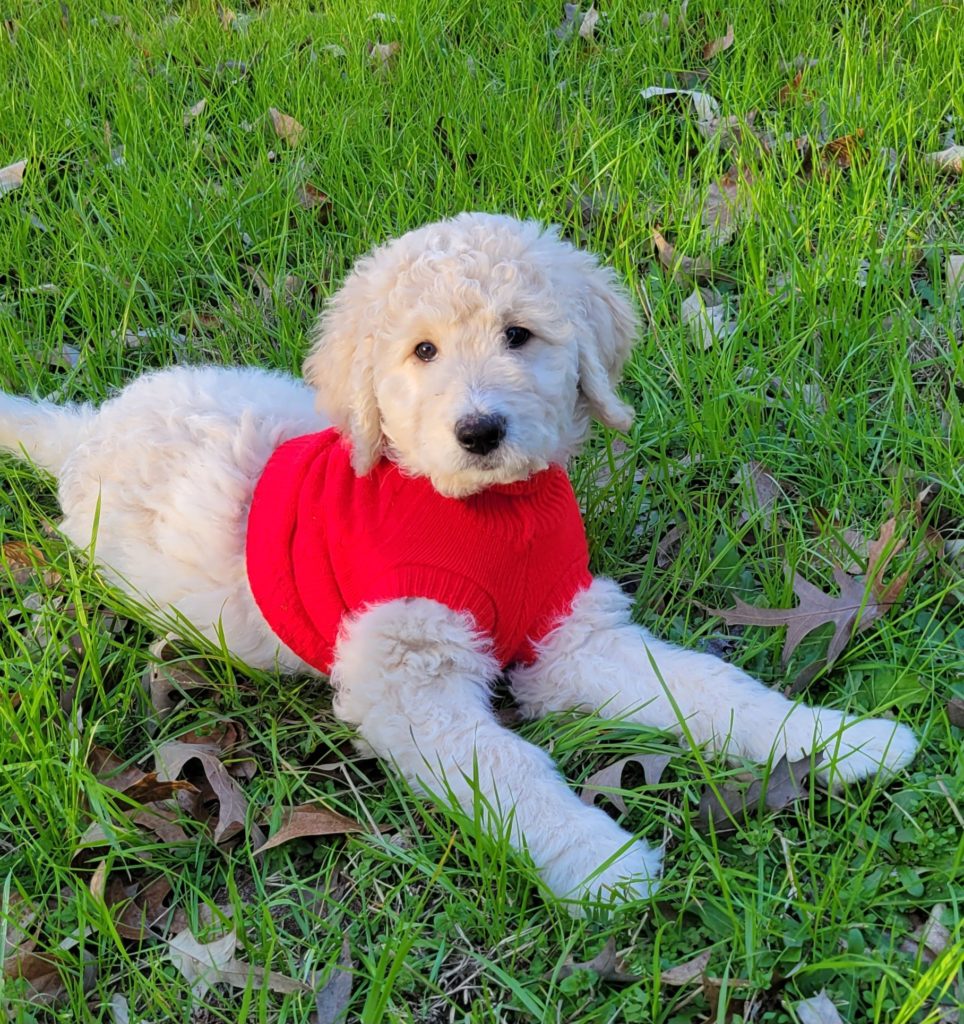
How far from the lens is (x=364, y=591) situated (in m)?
2.81

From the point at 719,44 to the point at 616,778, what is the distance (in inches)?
172

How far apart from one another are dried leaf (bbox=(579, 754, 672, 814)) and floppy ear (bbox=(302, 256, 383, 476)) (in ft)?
3.55

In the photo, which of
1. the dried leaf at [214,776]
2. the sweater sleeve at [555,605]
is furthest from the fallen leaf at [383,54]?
the dried leaf at [214,776]

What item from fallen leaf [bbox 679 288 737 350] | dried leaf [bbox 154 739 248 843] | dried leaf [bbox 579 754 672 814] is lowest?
dried leaf [bbox 154 739 248 843]

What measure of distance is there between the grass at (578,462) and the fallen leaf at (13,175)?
0.05 meters

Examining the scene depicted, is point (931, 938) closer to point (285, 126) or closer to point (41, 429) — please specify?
point (41, 429)

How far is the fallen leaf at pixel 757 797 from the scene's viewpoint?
2354 millimetres

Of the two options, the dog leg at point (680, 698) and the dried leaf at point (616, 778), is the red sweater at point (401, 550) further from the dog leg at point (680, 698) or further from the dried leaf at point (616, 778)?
the dried leaf at point (616, 778)

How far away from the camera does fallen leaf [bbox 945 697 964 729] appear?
2494mm

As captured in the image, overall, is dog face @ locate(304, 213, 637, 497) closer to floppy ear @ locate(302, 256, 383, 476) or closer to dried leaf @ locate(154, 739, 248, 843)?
floppy ear @ locate(302, 256, 383, 476)

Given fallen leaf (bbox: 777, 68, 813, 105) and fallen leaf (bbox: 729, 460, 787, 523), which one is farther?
fallen leaf (bbox: 777, 68, 813, 105)

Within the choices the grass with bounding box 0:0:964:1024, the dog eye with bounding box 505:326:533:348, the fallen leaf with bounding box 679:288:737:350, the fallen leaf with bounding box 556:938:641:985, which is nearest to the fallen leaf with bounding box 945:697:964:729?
the grass with bounding box 0:0:964:1024

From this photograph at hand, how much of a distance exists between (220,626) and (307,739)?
16.7 inches

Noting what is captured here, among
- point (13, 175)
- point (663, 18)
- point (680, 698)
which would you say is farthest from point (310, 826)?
point (663, 18)
